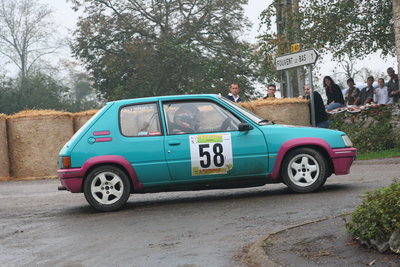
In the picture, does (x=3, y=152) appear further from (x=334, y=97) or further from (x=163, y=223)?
(x=163, y=223)

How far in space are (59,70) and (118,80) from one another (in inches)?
1115

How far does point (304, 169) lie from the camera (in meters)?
11.4

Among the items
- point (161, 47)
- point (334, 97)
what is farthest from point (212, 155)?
point (161, 47)

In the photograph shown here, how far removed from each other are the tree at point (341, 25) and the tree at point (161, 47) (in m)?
27.5

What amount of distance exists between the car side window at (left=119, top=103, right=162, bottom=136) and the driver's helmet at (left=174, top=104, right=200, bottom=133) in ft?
0.99

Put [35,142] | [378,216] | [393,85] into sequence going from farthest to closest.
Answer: [393,85] < [35,142] < [378,216]

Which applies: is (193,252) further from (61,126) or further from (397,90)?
(397,90)

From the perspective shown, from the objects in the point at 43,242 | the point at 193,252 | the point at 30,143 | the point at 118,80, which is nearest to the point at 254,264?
the point at 193,252

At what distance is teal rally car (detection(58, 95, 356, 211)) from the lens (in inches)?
436

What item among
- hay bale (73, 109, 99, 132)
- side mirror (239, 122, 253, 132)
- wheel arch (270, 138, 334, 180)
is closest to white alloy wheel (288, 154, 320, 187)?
wheel arch (270, 138, 334, 180)

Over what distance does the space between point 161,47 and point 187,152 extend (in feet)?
140

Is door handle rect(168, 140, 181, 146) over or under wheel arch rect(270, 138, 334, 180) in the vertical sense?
over

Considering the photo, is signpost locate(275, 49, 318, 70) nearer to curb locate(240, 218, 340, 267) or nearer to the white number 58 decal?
the white number 58 decal

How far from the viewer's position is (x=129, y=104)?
11.6 metres
